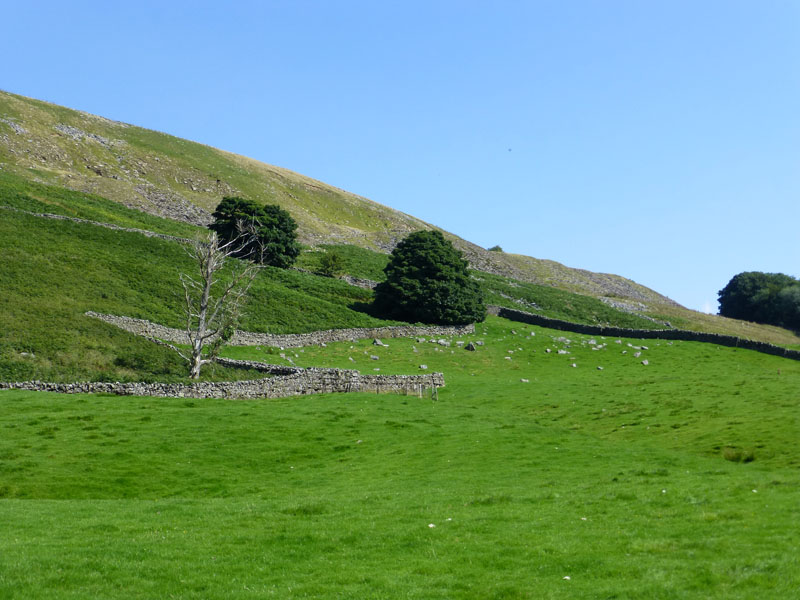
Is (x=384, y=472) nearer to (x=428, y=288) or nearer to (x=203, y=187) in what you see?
(x=428, y=288)

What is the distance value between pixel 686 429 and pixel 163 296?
46.2 m

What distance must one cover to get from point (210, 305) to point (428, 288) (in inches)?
867

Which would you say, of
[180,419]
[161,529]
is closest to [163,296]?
[180,419]

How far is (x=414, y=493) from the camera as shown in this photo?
2364 cm

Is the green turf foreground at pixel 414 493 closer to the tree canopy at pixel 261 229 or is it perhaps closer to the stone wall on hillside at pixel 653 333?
the stone wall on hillside at pixel 653 333

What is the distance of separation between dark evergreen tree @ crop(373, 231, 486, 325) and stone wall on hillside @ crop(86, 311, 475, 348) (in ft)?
7.28

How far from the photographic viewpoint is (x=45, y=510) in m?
21.8

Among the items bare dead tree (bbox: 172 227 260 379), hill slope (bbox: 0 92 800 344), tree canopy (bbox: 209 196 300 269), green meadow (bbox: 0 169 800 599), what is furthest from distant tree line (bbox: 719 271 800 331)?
bare dead tree (bbox: 172 227 260 379)

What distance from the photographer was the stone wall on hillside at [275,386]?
1646 inches

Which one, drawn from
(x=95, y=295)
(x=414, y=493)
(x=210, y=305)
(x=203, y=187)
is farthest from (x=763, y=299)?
(x=414, y=493)

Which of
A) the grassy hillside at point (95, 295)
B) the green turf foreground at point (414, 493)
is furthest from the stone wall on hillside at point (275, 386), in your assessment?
the green turf foreground at point (414, 493)

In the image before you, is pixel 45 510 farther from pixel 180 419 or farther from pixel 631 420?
pixel 631 420

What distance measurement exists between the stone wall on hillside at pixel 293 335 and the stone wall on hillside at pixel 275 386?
7.99 m

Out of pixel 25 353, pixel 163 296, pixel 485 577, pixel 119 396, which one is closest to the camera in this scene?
pixel 485 577
